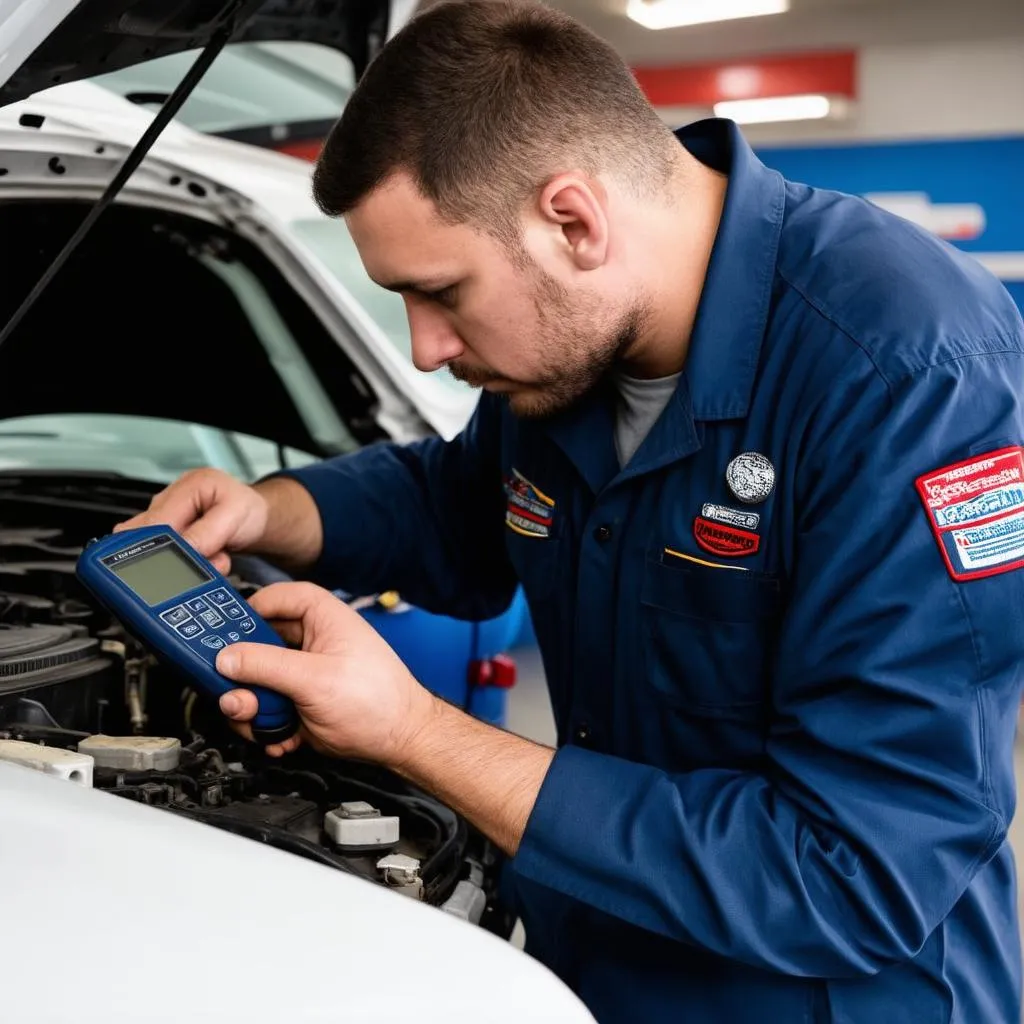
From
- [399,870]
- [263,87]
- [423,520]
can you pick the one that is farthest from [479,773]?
[263,87]

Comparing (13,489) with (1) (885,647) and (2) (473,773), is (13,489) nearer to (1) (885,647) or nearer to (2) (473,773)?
(2) (473,773)

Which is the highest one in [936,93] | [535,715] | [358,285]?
[936,93]

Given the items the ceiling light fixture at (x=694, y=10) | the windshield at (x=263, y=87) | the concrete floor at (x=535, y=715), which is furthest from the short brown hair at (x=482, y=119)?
the ceiling light fixture at (x=694, y=10)

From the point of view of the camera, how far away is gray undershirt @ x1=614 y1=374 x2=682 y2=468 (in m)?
1.25

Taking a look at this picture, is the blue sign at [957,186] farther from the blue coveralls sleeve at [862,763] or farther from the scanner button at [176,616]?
the scanner button at [176,616]

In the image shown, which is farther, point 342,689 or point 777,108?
point 777,108

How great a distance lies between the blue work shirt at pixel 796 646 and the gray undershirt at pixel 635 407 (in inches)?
1.2

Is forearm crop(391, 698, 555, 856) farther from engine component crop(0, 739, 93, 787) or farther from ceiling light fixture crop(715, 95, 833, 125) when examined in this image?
ceiling light fixture crop(715, 95, 833, 125)

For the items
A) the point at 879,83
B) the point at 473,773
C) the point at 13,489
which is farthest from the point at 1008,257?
the point at 473,773

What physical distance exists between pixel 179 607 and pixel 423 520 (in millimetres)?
513

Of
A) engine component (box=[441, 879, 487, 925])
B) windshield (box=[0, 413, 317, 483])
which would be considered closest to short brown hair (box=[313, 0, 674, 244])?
engine component (box=[441, 879, 487, 925])

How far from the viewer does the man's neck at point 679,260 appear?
115 cm

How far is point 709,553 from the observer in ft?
3.70

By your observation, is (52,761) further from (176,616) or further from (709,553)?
(709,553)
